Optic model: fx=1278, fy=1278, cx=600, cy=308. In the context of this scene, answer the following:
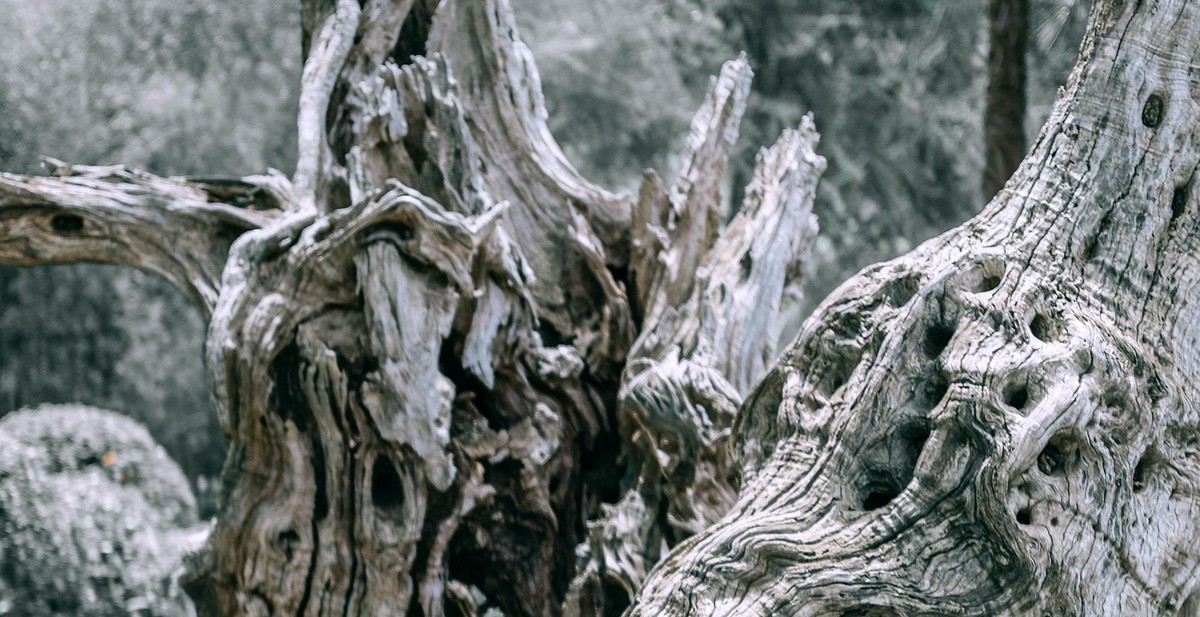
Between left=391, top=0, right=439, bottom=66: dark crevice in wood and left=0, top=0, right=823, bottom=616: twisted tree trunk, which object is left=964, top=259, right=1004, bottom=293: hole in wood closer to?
left=0, top=0, right=823, bottom=616: twisted tree trunk

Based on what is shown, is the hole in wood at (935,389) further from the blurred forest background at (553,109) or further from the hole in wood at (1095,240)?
the blurred forest background at (553,109)

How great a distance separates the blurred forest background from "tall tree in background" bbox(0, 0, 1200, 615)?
18.2 ft

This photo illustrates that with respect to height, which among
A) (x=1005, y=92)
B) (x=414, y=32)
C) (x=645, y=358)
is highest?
(x=1005, y=92)

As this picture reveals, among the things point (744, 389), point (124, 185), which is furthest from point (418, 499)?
point (124, 185)

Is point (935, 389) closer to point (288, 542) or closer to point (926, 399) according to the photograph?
point (926, 399)

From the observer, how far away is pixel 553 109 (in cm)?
1222

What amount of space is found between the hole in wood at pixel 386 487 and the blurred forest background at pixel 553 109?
642 centimetres

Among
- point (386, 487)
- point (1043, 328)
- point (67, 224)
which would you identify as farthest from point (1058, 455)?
point (67, 224)

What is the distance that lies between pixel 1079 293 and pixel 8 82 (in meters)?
9.11

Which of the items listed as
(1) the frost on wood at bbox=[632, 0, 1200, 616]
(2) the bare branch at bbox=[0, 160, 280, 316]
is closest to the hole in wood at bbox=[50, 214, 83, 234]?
(2) the bare branch at bbox=[0, 160, 280, 316]

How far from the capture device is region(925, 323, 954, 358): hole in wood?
2.62 metres

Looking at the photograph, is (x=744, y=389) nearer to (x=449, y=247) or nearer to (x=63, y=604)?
(x=449, y=247)

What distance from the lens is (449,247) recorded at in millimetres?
3938

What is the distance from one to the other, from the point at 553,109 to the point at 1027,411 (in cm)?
1011
